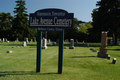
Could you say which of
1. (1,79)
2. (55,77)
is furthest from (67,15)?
(1,79)

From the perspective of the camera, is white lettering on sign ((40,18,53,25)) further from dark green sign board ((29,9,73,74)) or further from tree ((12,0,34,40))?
tree ((12,0,34,40))

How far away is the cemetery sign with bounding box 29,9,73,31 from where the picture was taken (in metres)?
5.82

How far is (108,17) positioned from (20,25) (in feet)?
106

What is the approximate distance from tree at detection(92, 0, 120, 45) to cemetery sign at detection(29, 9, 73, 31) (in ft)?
83.3

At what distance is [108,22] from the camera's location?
95.6 feet

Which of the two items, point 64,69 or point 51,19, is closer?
point 51,19

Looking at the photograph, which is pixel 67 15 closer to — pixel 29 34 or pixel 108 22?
pixel 108 22

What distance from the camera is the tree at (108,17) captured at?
97.0 feet

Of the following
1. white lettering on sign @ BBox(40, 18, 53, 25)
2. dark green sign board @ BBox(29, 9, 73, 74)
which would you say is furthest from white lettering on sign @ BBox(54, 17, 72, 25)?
white lettering on sign @ BBox(40, 18, 53, 25)

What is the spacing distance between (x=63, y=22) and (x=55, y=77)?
93.9 inches

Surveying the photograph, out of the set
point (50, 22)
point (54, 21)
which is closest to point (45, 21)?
point (50, 22)

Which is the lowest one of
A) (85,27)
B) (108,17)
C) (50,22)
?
(50,22)

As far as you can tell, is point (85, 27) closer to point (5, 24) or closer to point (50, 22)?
point (5, 24)

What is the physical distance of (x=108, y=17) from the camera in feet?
99.3
